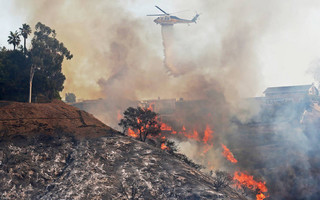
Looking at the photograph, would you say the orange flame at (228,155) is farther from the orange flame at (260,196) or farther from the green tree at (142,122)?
the green tree at (142,122)

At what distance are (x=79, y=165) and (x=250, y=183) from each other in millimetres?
39355

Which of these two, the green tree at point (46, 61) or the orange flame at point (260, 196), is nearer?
the green tree at point (46, 61)

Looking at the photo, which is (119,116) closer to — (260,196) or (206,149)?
(206,149)

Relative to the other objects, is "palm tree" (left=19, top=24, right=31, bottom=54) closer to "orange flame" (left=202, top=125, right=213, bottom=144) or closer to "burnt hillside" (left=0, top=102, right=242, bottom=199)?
"burnt hillside" (left=0, top=102, right=242, bottom=199)

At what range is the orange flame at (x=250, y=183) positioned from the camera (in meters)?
51.9

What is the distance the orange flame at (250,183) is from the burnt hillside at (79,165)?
2290 centimetres

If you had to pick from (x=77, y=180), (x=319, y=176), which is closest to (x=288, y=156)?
(x=319, y=176)

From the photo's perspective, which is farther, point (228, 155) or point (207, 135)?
point (207, 135)

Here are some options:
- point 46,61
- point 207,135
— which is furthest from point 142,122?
point 207,135

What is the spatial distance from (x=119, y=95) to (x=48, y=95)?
39495 mm

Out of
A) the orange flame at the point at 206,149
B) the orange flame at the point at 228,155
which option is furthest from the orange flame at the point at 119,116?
the orange flame at the point at 228,155

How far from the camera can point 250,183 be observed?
5516 centimetres

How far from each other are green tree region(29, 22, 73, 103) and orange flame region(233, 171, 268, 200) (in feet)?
138

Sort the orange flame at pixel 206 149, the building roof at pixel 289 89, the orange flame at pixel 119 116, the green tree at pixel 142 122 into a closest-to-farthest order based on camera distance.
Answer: the green tree at pixel 142 122 < the orange flame at pixel 206 149 < the orange flame at pixel 119 116 < the building roof at pixel 289 89
